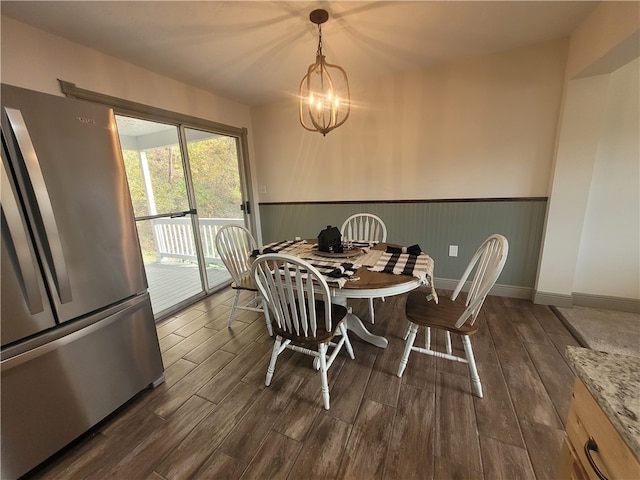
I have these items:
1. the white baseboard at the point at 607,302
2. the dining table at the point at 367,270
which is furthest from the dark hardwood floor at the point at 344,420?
the white baseboard at the point at 607,302

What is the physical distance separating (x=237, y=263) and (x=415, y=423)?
1742 millimetres

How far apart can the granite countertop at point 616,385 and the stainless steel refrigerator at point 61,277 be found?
1.90 meters

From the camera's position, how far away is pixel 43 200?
44.6 inches

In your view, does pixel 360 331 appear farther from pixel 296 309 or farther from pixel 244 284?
pixel 244 284

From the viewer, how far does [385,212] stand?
312cm

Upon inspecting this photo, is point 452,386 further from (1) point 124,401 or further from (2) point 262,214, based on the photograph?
(2) point 262,214

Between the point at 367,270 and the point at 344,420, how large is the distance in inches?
33.0

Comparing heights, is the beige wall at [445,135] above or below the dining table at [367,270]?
above

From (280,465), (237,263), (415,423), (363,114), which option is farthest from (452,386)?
(363,114)

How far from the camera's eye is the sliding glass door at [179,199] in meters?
2.54

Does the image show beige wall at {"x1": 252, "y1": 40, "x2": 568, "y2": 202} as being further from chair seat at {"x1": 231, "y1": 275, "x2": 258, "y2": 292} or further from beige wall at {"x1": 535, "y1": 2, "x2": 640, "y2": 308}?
chair seat at {"x1": 231, "y1": 275, "x2": 258, "y2": 292}

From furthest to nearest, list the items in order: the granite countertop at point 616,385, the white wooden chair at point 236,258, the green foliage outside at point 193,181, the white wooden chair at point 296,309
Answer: the green foliage outside at point 193,181 < the white wooden chair at point 236,258 < the white wooden chair at point 296,309 < the granite countertop at point 616,385

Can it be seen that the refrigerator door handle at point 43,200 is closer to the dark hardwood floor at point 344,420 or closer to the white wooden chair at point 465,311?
the dark hardwood floor at point 344,420

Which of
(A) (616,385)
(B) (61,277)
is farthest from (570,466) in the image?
(B) (61,277)
